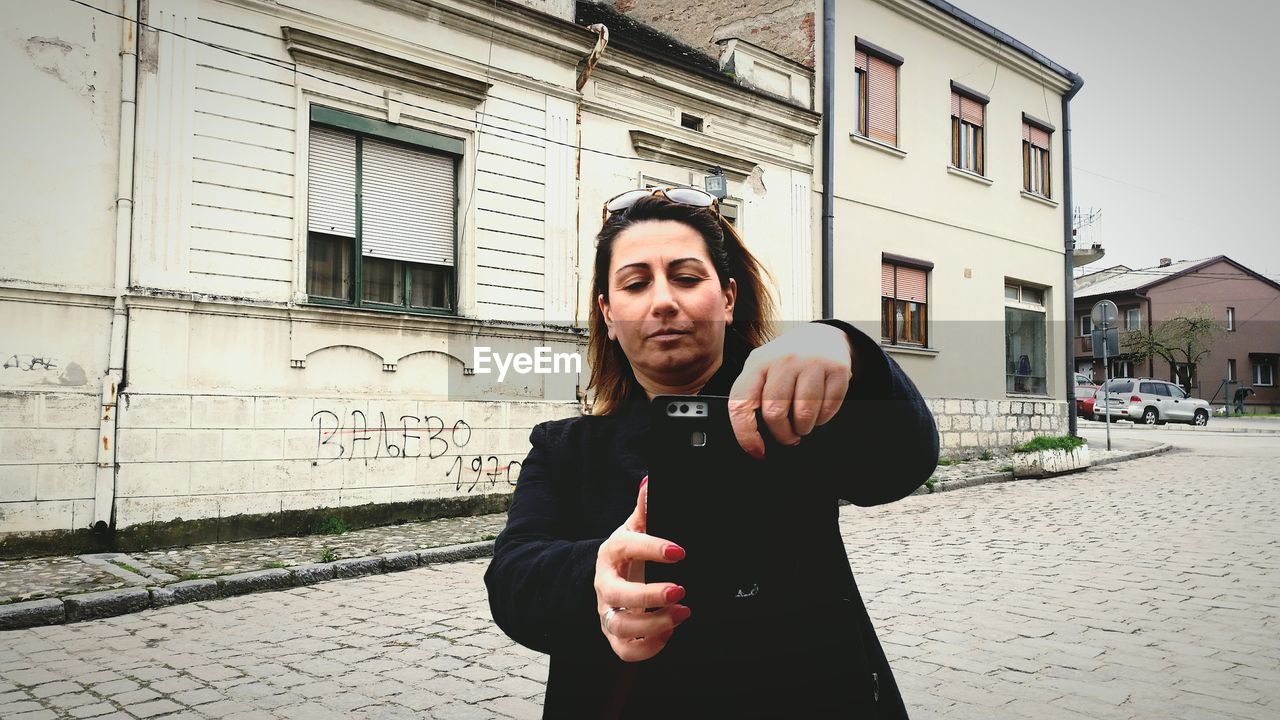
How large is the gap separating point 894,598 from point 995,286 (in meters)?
13.4

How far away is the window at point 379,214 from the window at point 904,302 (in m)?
8.73

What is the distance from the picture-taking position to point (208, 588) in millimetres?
6555

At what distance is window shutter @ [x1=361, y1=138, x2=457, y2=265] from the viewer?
383 inches

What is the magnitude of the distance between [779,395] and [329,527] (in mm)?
8874

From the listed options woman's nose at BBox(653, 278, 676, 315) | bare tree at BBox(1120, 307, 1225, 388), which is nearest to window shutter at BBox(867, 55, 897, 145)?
woman's nose at BBox(653, 278, 676, 315)

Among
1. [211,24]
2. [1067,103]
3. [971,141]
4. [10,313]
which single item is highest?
[1067,103]

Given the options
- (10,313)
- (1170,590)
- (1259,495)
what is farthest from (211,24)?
(1259,495)

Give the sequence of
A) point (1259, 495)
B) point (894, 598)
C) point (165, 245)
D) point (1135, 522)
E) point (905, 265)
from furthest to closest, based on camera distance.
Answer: point (905, 265)
point (1259, 495)
point (1135, 522)
point (165, 245)
point (894, 598)

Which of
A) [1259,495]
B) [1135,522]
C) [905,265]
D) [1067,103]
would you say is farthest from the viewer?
[1067,103]

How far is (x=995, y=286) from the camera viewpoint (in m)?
17.8

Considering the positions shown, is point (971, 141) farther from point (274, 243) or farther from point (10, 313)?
point (10, 313)

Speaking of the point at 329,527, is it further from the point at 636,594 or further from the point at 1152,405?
the point at 1152,405

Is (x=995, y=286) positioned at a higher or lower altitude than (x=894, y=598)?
higher

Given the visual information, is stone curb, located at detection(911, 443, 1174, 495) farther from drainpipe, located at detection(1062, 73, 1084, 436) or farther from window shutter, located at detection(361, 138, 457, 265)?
window shutter, located at detection(361, 138, 457, 265)
